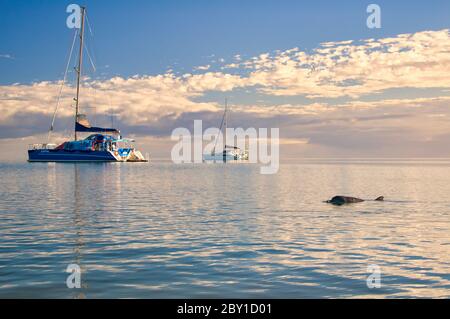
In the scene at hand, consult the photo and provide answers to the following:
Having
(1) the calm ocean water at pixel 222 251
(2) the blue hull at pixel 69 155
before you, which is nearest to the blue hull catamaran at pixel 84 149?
(2) the blue hull at pixel 69 155

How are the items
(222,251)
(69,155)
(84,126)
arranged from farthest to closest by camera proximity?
(69,155) → (84,126) → (222,251)

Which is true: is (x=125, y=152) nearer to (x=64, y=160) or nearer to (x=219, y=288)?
(x=64, y=160)

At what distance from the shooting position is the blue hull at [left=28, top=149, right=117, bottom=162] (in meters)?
156

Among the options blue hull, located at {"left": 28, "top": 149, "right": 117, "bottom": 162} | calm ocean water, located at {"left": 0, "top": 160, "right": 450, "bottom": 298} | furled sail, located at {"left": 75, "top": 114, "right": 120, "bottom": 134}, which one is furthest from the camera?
blue hull, located at {"left": 28, "top": 149, "right": 117, "bottom": 162}

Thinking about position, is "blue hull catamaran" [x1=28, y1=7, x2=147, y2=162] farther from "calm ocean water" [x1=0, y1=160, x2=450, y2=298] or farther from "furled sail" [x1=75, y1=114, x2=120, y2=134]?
"calm ocean water" [x1=0, y1=160, x2=450, y2=298]

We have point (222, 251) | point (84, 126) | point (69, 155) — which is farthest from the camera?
point (69, 155)

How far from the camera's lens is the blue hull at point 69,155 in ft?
511

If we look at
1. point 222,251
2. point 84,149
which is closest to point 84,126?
point 84,149

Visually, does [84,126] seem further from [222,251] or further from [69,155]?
[222,251]

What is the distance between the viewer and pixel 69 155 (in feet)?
513

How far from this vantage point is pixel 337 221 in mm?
27906

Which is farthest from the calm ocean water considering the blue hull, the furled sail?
the blue hull

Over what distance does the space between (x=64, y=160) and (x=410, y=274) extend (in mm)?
155852
